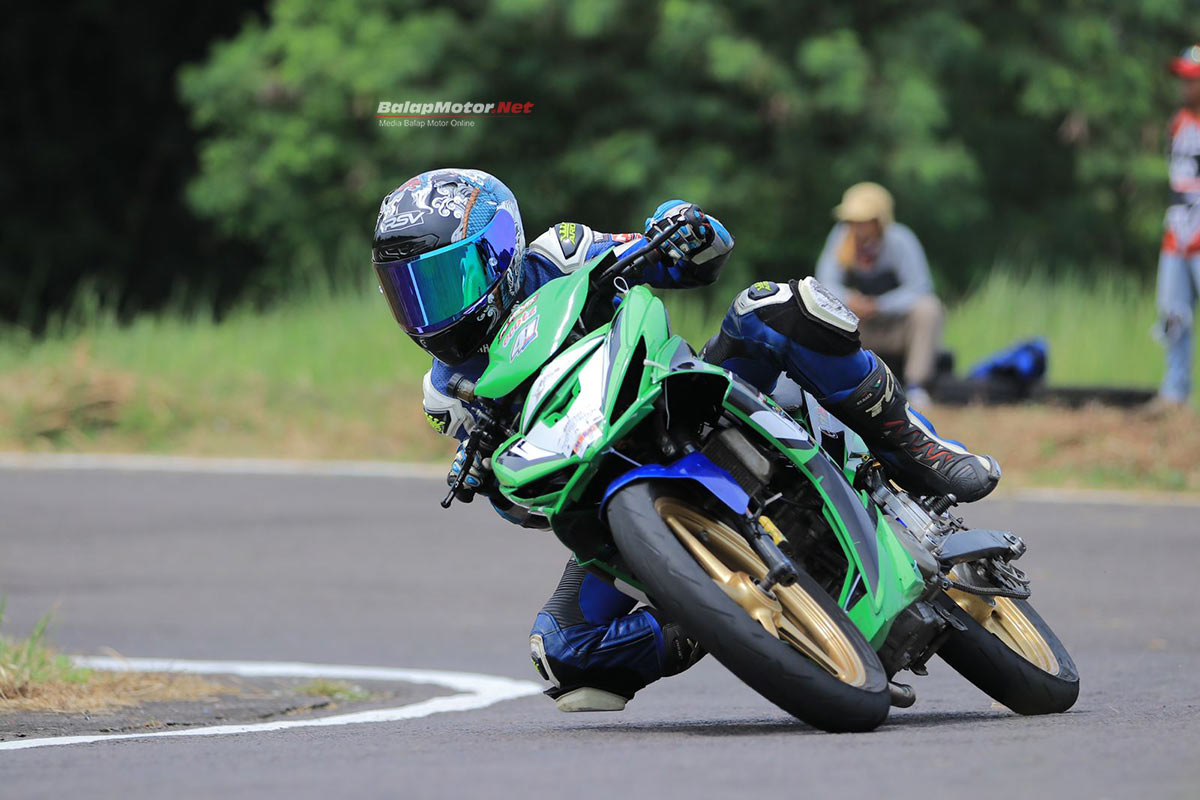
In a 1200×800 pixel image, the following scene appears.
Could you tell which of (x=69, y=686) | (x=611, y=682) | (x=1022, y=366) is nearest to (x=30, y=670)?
A: (x=69, y=686)

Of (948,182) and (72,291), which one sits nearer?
(948,182)

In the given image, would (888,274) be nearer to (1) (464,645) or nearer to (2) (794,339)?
(1) (464,645)

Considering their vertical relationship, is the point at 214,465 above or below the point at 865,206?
below

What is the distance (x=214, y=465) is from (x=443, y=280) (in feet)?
25.4

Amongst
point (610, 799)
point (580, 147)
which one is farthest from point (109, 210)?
point (610, 799)

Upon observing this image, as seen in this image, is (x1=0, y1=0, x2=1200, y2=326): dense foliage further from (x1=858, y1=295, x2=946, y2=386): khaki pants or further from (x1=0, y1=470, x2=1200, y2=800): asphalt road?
(x1=0, y1=470, x2=1200, y2=800): asphalt road

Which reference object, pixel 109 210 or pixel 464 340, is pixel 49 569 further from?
pixel 109 210

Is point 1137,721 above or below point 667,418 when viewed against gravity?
below

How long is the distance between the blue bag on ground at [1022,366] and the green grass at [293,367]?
1.42m

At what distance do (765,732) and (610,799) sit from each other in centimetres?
116

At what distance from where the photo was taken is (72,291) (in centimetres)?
2616

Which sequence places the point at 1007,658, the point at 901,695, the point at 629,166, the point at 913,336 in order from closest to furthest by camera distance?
1. the point at 901,695
2. the point at 1007,658
3. the point at 913,336
4. the point at 629,166

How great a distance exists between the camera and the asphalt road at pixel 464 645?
3.65 metres

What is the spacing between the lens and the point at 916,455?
5.00 meters
